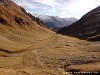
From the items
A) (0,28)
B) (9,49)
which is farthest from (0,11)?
(9,49)

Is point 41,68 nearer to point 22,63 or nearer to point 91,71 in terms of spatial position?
point 22,63

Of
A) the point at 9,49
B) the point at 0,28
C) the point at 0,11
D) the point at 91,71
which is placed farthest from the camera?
the point at 0,11

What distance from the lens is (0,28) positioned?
12862cm

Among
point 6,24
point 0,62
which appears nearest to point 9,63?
point 0,62

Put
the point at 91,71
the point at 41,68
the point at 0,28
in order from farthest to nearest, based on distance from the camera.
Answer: the point at 0,28, the point at 41,68, the point at 91,71

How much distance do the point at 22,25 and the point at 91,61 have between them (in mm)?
118217

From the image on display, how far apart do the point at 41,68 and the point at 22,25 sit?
123m

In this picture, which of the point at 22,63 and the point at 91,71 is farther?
the point at 22,63

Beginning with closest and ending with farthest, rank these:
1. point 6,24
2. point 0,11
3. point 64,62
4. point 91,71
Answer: point 91,71
point 64,62
point 6,24
point 0,11

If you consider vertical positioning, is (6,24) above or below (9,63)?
above

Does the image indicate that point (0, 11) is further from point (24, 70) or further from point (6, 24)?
point (24, 70)

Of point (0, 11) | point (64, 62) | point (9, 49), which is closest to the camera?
point (64, 62)

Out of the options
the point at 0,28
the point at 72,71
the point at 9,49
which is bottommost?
the point at 72,71

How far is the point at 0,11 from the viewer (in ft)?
551
